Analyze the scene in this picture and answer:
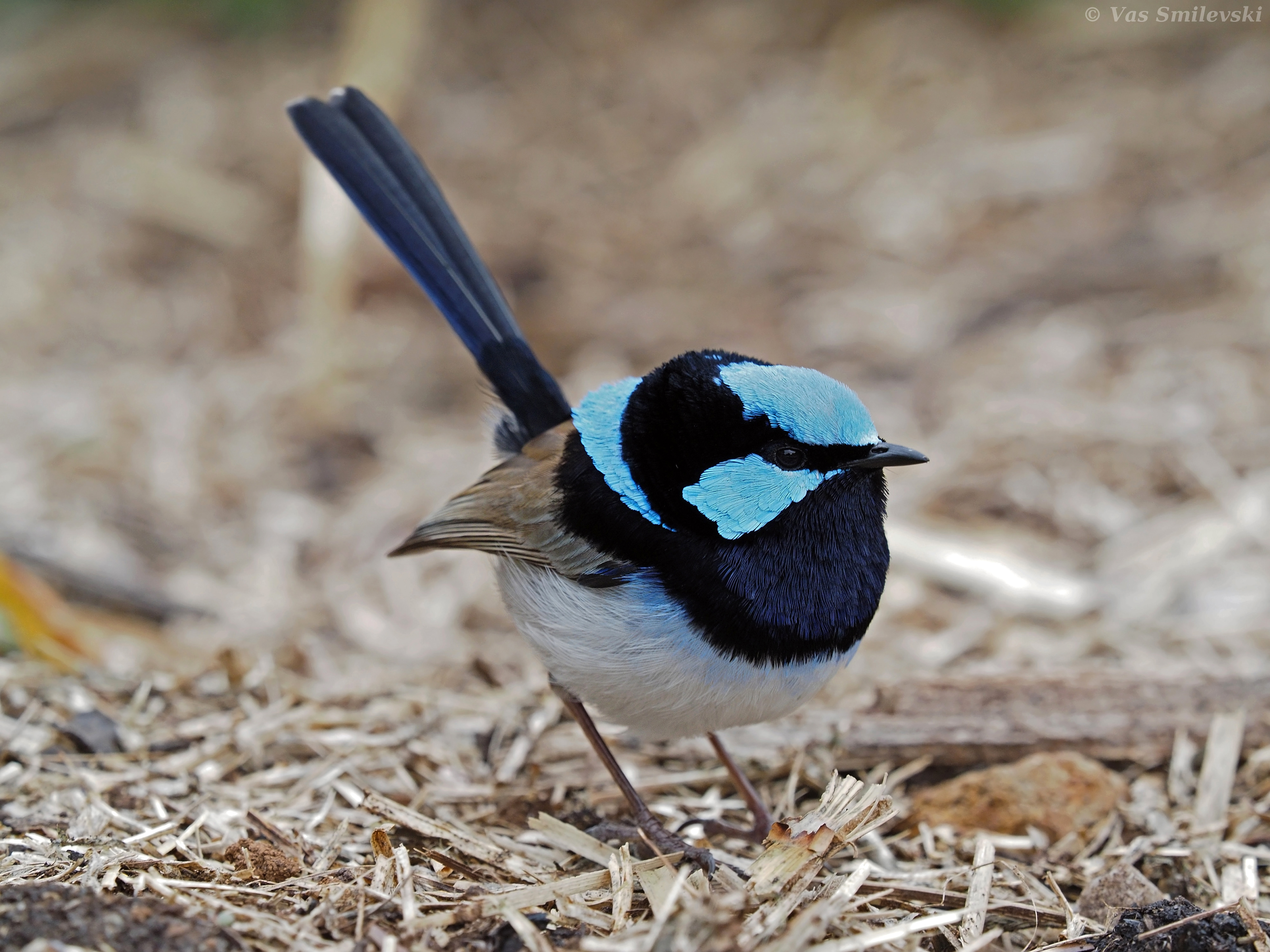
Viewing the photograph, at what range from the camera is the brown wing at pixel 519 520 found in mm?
3125

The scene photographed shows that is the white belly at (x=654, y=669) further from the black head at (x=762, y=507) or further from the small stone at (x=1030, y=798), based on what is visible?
the small stone at (x=1030, y=798)

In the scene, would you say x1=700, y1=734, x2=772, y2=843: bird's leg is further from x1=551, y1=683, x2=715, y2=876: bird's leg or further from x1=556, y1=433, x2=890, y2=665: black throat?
x1=556, y1=433, x2=890, y2=665: black throat

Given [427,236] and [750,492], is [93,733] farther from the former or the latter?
[750,492]

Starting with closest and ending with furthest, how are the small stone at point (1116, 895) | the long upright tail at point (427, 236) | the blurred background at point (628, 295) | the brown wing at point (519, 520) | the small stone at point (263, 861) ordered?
1. the small stone at point (263, 861)
2. the small stone at point (1116, 895)
3. the brown wing at point (519, 520)
4. the long upright tail at point (427, 236)
5. the blurred background at point (628, 295)

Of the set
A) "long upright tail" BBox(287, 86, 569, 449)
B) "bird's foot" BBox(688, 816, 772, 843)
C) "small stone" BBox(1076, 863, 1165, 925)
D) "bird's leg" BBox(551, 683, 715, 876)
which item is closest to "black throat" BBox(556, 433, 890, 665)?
"bird's leg" BBox(551, 683, 715, 876)

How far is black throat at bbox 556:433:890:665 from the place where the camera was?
277cm

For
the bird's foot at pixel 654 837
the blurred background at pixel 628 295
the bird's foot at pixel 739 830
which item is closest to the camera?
the bird's foot at pixel 654 837

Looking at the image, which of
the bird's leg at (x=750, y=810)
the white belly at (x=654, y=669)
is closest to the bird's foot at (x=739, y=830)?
the bird's leg at (x=750, y=810)

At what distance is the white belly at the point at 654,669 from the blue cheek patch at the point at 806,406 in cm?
50

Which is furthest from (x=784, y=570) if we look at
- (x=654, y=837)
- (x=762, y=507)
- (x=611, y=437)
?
(x=654, y=837)

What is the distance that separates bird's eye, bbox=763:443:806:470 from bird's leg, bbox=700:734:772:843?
826mm

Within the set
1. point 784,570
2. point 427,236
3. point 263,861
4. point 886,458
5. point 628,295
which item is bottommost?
point 263,861

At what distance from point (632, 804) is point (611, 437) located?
990 millimetres

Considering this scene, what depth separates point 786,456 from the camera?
285cm
